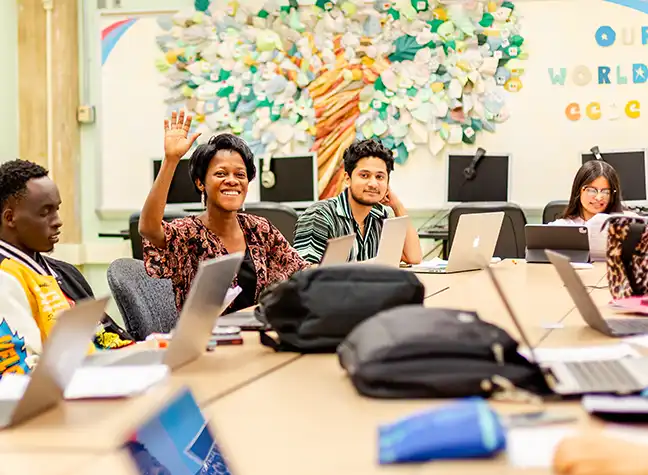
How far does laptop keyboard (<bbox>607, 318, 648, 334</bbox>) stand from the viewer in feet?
5.30

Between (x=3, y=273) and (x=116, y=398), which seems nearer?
(x=116, y=398)

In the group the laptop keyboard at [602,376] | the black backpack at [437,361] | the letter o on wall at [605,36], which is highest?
the letter o on wall at [605,36]

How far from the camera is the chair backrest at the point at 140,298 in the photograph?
2.38 metres

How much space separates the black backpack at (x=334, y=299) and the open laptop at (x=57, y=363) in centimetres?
39

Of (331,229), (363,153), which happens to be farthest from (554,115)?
(331,229)

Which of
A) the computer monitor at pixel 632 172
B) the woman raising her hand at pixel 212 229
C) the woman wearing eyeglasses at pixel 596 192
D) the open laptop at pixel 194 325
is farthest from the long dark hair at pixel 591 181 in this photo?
the open laptop at pixel 194 325

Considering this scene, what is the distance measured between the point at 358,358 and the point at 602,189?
316 cm

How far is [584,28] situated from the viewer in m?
5.15

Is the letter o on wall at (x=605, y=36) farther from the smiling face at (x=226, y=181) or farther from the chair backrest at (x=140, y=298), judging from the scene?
the chair backrest at (x=140, y=298)

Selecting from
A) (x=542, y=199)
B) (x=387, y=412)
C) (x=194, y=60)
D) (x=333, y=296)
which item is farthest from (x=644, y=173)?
(x=387, y=412)

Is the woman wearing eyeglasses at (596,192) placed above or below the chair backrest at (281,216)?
above

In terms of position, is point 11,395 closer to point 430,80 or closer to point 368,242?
point 368,242

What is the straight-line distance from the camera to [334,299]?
1.42 metres

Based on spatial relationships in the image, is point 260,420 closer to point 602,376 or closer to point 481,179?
point 602,376
